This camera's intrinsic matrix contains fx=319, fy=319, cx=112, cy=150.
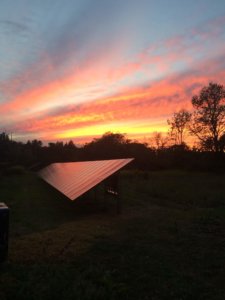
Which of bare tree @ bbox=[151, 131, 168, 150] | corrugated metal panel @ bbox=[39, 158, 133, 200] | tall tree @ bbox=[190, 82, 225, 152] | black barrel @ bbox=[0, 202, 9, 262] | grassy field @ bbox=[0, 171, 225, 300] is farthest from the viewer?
bare tree @ bbox=[151, 131, 168, 150]

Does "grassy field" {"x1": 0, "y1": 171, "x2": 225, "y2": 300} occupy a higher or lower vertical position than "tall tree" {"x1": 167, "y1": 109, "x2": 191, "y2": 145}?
lower

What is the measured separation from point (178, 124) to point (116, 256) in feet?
113

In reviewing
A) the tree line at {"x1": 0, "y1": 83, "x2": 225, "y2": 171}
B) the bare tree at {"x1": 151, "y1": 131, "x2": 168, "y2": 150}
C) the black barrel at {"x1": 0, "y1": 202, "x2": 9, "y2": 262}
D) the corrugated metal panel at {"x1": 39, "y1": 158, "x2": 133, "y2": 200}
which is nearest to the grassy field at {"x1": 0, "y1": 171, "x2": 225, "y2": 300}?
the black barrel at {"x1": 0, "y1": 202, "x2": 9, "y2": 262}

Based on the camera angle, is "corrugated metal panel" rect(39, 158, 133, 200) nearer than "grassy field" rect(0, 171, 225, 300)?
No

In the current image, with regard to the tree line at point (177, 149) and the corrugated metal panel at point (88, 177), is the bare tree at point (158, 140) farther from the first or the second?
the corrugated metal panel at point (88, 177)

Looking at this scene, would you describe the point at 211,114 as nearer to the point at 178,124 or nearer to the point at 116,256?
the point at 178,124

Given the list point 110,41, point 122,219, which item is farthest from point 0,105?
point 122,219

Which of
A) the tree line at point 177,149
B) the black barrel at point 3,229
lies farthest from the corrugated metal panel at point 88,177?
the tree line at point 177,149

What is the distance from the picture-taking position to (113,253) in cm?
547

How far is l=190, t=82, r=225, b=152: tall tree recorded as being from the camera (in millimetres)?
32562

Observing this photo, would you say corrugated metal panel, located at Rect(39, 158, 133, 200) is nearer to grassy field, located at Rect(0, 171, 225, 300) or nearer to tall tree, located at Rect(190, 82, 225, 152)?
grassy field, located at Rect(0, 171, 225, 300)

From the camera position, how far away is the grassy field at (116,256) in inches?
155

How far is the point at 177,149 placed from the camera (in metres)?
35.9

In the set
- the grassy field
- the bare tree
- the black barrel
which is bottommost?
the grassy field
